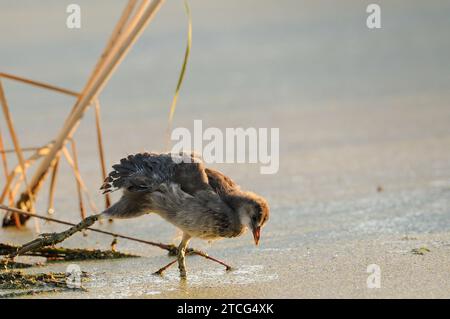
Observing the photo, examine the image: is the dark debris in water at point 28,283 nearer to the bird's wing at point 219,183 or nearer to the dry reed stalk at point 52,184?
the bird's wing at point 219,183

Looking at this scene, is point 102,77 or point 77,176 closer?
point 102,77

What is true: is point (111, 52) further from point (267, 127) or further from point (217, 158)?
point (267, 127)

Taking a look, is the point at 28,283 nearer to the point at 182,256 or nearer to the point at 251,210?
the point at 182,256

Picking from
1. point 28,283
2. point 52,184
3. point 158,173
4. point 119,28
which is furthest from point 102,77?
point 28,283

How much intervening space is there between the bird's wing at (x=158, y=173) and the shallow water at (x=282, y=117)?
0.52 m

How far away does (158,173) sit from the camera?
5.26m

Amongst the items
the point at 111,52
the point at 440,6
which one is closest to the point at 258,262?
the point at 111,52

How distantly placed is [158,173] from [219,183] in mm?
376

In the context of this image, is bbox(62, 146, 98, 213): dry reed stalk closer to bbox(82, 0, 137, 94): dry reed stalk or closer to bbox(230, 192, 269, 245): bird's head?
bbox(82, 0, 137, 94): dry reed stalk

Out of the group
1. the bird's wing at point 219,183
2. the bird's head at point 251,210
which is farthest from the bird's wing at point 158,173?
the bird's head at point 251,210

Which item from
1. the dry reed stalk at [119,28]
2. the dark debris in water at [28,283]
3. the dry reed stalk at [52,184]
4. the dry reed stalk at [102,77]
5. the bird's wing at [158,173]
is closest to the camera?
the dark debris in water at [28,283]

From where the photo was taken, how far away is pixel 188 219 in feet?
16.8

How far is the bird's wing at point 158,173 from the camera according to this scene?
17.2ft

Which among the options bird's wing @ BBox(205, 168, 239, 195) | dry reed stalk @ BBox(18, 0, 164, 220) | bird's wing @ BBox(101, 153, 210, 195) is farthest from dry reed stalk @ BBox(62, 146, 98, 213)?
bird's wing @ BBox(205, 168, 239, 195)
